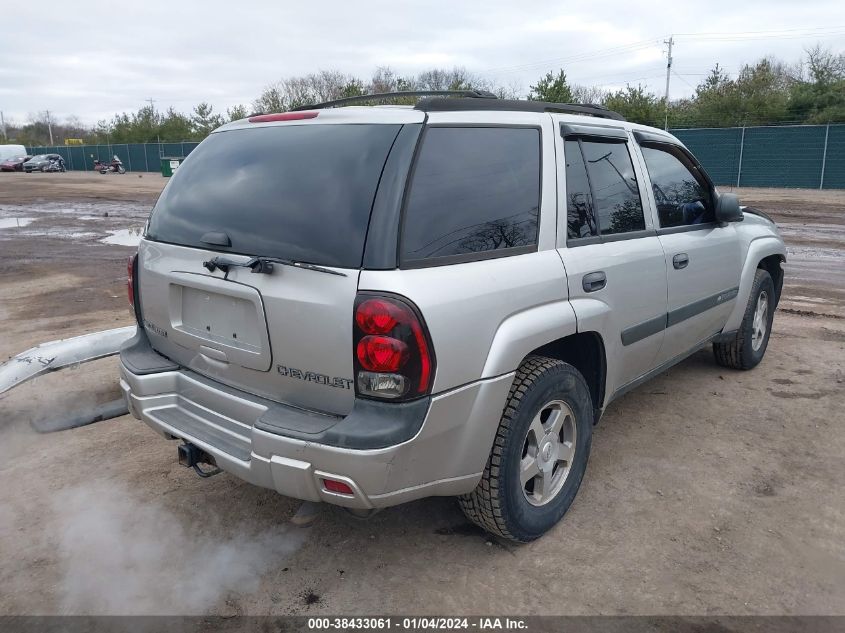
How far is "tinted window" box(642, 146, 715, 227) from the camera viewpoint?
157 inches

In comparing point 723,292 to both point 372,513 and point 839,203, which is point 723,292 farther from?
point 839,203

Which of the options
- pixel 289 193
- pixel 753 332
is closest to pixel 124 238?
pixel 753 332

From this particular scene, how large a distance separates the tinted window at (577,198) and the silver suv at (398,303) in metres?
0.01

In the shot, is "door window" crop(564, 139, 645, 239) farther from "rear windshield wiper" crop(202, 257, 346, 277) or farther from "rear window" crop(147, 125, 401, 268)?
"rear windshield wiper" crop(202, 257, 346, 277)

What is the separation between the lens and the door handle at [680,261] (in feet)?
12.7

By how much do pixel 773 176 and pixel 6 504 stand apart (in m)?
29.0

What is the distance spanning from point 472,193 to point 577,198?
2.52 feet

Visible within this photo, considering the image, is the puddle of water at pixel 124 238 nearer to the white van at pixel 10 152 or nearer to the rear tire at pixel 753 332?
the rear tire at pixel 753 332

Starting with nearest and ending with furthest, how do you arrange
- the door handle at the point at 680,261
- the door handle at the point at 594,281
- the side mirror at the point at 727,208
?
the door handle at the point at 594,281, the door handle at the point at 680,261, the side mirror at the point at 727,208

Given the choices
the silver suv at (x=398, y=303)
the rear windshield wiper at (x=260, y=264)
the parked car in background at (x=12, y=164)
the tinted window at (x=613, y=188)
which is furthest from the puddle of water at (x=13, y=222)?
the parked car in background at (x=12, y=164)

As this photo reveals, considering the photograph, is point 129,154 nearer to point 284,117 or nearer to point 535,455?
point 284,117

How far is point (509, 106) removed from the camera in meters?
3.05

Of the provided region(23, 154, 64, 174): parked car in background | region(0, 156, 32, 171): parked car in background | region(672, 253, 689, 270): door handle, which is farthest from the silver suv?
region(0, 156, 32, 171): parked car in background

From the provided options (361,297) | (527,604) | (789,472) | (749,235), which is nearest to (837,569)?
(789,472)
